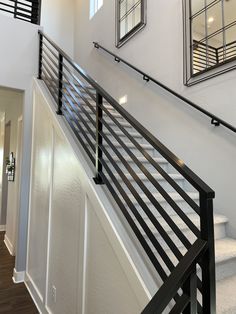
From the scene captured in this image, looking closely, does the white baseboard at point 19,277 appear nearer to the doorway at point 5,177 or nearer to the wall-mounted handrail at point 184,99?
the doorway at point 5,177

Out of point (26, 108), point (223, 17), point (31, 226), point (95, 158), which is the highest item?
point (223, 17)

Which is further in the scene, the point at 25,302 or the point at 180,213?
the point at 25,302

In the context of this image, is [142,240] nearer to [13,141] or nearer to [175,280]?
[175,280]

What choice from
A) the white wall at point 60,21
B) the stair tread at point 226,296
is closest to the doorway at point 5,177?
the white wall at point 60,21

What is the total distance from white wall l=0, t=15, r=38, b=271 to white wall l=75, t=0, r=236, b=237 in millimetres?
1342

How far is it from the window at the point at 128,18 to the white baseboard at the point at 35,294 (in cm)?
363

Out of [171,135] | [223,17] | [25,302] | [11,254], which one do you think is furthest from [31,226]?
[223,17]

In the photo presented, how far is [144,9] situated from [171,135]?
6.16 ft

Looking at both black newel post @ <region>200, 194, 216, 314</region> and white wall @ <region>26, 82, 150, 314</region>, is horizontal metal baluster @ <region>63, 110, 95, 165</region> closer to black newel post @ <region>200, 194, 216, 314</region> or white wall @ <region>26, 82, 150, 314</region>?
white wall @ <region>26, 82, 150, 314</region>

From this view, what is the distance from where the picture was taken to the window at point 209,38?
2.32 metres

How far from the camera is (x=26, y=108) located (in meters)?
3.38

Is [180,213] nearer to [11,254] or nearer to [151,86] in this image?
[151,86]

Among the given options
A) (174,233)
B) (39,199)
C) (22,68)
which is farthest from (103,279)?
(22,68)

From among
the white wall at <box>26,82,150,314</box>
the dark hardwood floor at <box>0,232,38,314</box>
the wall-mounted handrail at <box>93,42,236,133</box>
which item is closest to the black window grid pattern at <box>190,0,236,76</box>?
the wall-mounted handrail at <box>93,42,236,133</box>
